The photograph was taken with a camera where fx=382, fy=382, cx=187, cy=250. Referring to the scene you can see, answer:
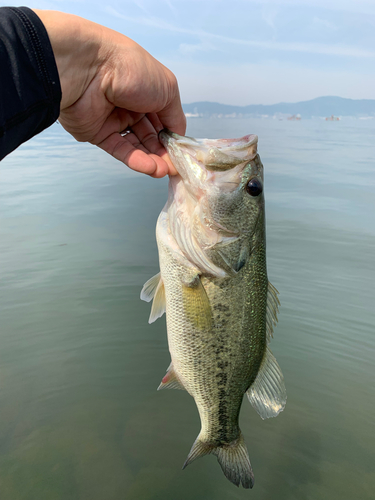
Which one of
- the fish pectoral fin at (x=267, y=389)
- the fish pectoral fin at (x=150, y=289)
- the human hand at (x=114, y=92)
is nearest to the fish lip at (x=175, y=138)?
the human hand at (x=114, y=92)

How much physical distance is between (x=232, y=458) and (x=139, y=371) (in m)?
2.13

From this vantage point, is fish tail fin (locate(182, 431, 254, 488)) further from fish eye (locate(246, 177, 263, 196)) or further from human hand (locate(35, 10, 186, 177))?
human hand (locate(35, 10, 186, 177))

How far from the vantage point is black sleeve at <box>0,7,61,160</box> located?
4.40ft

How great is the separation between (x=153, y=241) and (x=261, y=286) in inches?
213

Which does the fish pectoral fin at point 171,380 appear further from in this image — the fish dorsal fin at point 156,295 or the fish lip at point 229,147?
the fish lip at point 229,147

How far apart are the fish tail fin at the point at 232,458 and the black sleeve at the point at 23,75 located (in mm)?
2031

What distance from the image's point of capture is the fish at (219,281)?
6.77 ft

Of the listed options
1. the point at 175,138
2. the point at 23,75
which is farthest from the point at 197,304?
the point at 23,75

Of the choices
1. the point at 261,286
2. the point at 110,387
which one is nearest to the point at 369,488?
the point at 261,286

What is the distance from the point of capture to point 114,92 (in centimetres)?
209

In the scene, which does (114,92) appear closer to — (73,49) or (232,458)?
(73,49)

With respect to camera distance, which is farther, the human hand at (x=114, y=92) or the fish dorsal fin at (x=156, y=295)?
the fish dorsal fin at (x=156, y=295)

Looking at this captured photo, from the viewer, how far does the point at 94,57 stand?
1.92m

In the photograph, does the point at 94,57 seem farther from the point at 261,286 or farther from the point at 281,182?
the point at 281,182
